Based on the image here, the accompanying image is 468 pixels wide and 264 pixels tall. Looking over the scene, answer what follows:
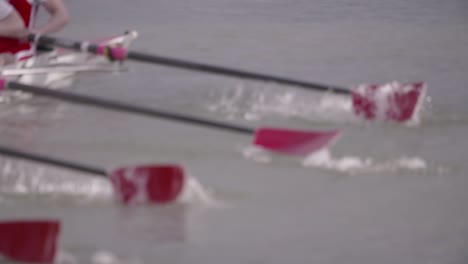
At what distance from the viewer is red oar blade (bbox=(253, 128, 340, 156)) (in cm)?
340

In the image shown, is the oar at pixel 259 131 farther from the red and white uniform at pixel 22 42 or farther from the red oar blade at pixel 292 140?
the red and white uniform at pixel 22 42

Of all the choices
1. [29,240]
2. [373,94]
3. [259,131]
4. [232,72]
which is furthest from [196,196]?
[373,94]

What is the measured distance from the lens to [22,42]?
4.35 metres

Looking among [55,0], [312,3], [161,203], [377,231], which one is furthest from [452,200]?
[312,3]

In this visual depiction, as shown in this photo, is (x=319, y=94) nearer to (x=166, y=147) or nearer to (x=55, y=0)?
(x=166, y=147)

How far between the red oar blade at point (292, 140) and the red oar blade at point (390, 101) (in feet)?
1.75

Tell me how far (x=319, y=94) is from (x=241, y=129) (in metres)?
0.88

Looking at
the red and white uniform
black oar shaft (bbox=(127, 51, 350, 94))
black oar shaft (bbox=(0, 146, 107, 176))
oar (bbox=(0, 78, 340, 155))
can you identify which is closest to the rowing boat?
the red and white uniform

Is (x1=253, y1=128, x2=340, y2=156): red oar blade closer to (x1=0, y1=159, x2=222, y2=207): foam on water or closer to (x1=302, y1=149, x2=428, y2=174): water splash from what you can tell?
(x1=302, y1=149, x2=428, y2=174): water splash

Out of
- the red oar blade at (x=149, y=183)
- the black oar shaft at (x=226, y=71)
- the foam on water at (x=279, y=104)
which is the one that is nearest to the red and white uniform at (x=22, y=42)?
the black oar shaft at (x=226, y=71)

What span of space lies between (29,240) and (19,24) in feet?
5.72

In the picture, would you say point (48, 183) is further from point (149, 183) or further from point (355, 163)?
point (355, 163)

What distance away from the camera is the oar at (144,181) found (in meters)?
2.97

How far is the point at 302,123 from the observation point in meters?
3.95
